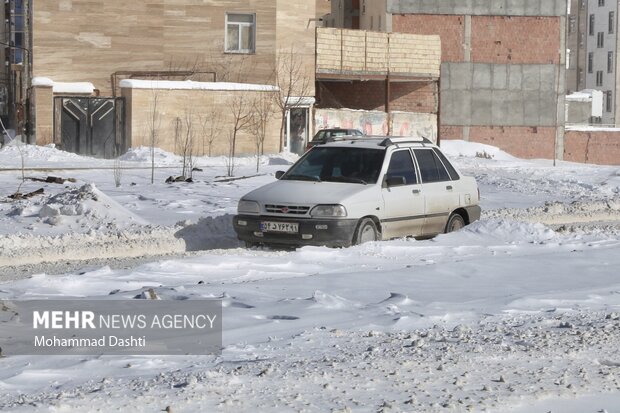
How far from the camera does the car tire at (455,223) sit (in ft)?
54.3

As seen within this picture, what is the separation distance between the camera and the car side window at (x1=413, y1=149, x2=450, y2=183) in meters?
16.2

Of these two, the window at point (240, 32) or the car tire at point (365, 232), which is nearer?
the car tire at point (365, 232)

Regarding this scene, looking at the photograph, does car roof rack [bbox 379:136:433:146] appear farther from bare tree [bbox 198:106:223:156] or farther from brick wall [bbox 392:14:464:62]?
brick wall [bbox 392:14:464:62]

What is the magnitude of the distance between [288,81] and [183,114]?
5525mm

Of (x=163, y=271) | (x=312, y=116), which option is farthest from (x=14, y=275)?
(x=312, y=116)

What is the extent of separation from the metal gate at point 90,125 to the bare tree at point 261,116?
15.5 ft

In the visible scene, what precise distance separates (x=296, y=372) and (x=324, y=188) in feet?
25.4

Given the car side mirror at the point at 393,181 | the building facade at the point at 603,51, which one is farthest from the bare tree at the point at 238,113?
the building facade at the point at 603,51

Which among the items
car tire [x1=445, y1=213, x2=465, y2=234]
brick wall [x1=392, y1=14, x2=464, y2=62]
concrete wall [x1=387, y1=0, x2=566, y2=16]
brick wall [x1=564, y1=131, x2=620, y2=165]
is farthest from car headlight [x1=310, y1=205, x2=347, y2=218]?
brick wall [x1=564, y1=131, x2=620, y2=165]

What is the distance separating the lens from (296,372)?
7.46 m

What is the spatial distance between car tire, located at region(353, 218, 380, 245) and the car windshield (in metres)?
0.62

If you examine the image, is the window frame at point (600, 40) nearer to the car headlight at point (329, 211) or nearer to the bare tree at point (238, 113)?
the bare tree at point (238, 113)

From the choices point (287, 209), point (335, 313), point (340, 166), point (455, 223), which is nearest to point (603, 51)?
point (455, 223)

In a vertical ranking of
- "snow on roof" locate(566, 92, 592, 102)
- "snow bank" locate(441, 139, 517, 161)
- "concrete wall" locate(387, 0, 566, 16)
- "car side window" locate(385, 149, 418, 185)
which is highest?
"concrete wall" locate(387, 0, 566, 16)
